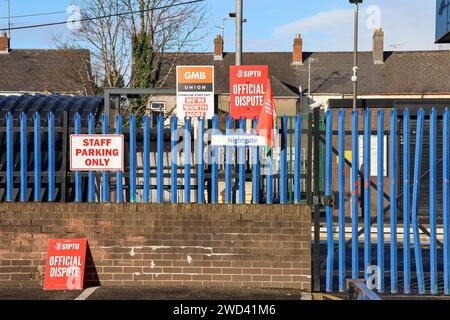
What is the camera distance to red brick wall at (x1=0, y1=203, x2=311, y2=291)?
9.68m

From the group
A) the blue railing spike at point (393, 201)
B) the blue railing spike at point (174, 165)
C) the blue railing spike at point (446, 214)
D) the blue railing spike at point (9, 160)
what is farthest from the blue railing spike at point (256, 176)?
the blue railing spike at point (9, 160)

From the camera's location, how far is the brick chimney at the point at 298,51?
174 feet

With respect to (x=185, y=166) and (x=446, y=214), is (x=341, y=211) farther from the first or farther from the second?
(x=185, y=166)

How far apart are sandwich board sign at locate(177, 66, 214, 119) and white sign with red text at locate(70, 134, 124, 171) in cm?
347

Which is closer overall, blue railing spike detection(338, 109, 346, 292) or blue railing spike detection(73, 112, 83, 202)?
blue railing spike detection(338, 109, 346, 292)

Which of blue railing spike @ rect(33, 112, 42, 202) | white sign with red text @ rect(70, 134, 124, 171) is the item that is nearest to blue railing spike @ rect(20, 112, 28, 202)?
blue railing spike @ rect(33, 112, 42, 202)

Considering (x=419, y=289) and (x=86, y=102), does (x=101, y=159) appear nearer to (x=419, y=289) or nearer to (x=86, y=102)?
(x=86, y=102)

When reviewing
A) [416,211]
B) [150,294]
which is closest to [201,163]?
[150,294]

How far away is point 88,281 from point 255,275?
2.30 meters

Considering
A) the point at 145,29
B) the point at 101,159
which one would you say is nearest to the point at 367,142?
the point at 101,159

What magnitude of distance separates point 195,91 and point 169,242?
4347mm

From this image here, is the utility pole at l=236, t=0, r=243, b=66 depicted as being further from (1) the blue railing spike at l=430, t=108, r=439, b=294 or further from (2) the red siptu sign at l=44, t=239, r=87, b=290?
(2) the red siptu sign at l=44, t=239, r=87, b=290

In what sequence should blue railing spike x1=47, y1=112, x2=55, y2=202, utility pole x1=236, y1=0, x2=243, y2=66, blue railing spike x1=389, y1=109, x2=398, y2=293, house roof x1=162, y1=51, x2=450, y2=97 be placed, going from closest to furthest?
blue railing spike x1=389, y1=109, x2=398, y2=293, blue railing spike x1=47, y1=112, x2=55, y2=202, utility pole x1=236, y1=0, x2=243, y2=66, house roof x1=162, y1=51, x2=450, y2=97

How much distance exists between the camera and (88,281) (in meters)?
9.82
